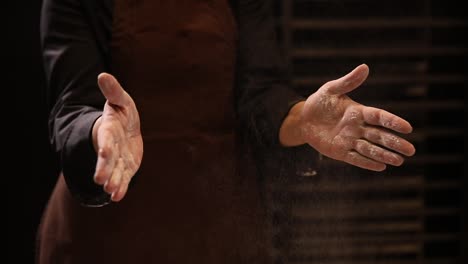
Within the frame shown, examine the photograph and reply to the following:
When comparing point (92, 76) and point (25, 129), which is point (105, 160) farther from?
point (25, 129)

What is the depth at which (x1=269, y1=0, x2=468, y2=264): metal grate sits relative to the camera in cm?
61

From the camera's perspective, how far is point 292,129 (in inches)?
23.5

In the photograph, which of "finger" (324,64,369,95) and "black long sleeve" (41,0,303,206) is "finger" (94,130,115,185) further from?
"finger" (324,64,369,95)

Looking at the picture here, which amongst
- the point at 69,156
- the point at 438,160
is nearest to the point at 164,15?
the point at 69,156

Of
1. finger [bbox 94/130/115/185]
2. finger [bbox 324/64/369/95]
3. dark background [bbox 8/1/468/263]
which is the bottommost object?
dark background [bbox 8/1/468/263]

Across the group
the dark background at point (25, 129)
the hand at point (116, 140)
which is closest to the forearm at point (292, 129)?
the hand at point (116, 140)

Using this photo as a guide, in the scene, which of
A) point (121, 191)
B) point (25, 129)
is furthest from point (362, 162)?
point (25, 129)

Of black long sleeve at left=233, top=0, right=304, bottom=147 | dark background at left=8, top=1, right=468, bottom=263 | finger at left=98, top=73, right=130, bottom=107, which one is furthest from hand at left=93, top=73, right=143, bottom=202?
dark background at left=8, top=1, right=468, bottom=263

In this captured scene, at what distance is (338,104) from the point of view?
0.55 meters

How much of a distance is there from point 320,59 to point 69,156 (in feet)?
0.96

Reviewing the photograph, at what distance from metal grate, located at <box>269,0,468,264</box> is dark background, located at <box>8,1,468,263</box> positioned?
3.7 inches

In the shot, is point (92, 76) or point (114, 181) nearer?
point (114, 181)

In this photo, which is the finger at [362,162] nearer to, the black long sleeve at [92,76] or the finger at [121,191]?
the black long sleeve at [92,76]

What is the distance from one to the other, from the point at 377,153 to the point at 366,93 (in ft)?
0.30
